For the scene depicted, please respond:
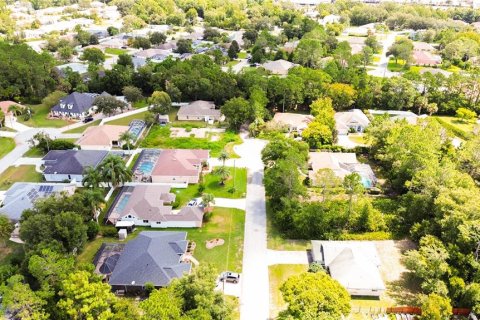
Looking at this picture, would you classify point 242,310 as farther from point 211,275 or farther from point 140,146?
point 140,146

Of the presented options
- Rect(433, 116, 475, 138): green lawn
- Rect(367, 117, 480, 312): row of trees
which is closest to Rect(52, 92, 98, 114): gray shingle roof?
Rect(367, 117, 480, 312): row of trees

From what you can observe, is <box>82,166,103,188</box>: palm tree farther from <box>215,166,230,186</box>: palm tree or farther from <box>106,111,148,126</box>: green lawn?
<box>106,111,148,126</box>: green lawn

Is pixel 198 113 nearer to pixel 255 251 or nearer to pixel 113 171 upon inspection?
pixel 113 171

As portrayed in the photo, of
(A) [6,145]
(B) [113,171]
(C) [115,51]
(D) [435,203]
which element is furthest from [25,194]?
(C) [115,51]

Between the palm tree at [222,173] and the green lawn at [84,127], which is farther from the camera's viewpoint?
the green lawn at [84,127]

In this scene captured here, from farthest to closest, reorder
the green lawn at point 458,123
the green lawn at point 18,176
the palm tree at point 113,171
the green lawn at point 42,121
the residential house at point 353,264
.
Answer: the green lawn at point 458,123 → the green lawn at point 42,121 → the green lawn at point 18,176 → the palm tree at point 113,171 → the residential house at point 353,264

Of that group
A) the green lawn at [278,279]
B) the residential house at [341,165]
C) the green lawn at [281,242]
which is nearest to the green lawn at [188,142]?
the residential house at [341,165]

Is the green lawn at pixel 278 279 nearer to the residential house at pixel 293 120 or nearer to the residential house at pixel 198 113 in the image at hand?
the residential house at pixel 293 120
